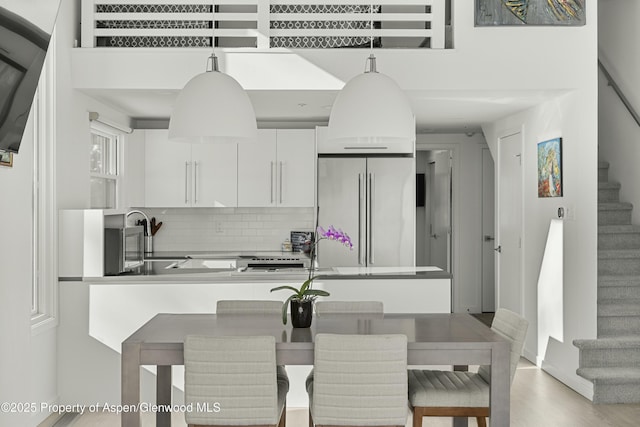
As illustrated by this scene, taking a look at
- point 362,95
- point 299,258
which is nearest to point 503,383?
point 362,95

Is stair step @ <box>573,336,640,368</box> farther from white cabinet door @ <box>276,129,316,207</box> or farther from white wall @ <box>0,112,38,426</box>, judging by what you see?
white wall @ <box>0,112,38,426</box>

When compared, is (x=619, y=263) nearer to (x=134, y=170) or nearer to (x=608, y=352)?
(x=608, y=352)

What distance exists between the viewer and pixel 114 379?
473 centimetres

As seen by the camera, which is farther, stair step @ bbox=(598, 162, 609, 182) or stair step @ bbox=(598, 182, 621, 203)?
stair step @ bbox=(598, 162, 609, 182)

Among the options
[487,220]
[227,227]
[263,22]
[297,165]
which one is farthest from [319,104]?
[487,220]

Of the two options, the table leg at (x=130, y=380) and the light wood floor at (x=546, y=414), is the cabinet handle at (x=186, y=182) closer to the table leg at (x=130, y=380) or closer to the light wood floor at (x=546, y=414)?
the light wood floor at (x=546, y=414)

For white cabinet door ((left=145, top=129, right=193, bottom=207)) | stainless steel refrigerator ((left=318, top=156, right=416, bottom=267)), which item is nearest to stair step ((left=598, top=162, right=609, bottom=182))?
stainless steel refrigerator ((left=318, top=156, right=416, bottom=267))

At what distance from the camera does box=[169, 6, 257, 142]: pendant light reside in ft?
10.5

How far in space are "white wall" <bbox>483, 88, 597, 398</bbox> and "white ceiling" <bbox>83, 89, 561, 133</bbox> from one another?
0.23 meters

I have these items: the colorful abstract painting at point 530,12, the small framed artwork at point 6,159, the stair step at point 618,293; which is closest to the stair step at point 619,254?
the stair step at point 618,293

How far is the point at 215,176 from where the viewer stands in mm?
6980

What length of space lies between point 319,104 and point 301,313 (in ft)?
9.43

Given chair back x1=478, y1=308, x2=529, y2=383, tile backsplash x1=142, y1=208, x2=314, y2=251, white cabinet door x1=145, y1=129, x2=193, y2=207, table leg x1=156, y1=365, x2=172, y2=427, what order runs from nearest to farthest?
chair back x1=478, y1=308, x2=529, y2=383 → table leg x1=156, y1=365, x2=172, y2=427 → white cabinet door x1=145, y1=129, x2=193, y2=207 → tile backsplash x1=142, y1=208, x2=314, y2=251

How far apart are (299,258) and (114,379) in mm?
2607
